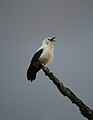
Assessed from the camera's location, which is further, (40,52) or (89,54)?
(89,54)

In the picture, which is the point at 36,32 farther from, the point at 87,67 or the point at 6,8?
the point at 87,67

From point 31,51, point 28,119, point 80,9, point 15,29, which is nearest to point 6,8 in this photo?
point 15,29

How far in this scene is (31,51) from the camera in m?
2.38

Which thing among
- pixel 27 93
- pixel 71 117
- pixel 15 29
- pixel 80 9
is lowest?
pixel 71 117

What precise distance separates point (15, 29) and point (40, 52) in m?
0.63

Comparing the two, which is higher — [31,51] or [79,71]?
[31,51]

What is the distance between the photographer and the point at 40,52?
1.81 m

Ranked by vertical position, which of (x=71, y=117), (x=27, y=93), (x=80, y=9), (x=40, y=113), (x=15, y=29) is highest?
(x=15, y=29)

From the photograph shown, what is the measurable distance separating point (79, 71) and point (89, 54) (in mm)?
173

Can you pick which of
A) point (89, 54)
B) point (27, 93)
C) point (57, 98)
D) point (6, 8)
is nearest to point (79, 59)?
point (89, 54)

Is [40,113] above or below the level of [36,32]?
below

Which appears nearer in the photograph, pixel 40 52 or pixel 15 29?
pixel 40 52

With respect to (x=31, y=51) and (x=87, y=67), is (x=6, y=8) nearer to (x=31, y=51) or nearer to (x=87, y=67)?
(x=31, y=51)

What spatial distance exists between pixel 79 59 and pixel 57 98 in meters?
0.39
